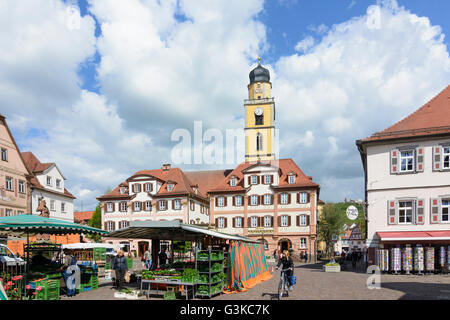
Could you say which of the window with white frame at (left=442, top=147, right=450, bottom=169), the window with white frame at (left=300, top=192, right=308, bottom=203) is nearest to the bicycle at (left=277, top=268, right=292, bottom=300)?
the window with white frame at (left=442, top=147, right=450, bottom=169)

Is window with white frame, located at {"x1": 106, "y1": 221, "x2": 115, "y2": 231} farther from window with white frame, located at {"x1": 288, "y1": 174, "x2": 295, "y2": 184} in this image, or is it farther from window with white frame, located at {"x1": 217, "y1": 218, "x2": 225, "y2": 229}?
window with white frame, located at {"x1": 288, "y1": 174, "x2": 295, "y2": 184}

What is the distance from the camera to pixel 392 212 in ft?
86.0

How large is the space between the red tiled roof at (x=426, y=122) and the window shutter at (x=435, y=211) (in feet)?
14.0

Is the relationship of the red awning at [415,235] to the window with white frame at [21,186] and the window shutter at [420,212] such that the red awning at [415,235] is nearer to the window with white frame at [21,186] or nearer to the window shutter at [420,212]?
the window shutter at [420,212]

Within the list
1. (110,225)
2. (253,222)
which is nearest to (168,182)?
(110,225)

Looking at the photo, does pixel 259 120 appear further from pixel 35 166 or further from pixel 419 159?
pixel 419 159

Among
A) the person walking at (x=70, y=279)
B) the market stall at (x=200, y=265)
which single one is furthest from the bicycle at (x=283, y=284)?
the person walking at (x=70, y=279)

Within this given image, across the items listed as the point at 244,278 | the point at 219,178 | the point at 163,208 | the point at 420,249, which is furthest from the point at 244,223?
the point at 244,278

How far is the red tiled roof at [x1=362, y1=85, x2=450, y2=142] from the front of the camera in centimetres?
2545

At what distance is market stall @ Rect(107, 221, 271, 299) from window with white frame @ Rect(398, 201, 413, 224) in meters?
11.6

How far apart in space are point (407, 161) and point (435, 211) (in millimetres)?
3545

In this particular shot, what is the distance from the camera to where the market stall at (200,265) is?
1413 centimetres
